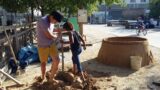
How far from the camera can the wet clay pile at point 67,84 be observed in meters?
7.91

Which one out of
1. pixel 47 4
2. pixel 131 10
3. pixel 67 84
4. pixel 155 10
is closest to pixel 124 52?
pixel 67 84

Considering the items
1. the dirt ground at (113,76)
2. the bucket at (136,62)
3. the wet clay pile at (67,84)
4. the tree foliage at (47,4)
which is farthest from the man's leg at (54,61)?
the tree foliage at (47,4)

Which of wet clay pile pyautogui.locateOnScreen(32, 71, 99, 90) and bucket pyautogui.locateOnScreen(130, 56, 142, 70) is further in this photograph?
bucket pyautogui.locateOnScreen(130, 56, 142, 70)

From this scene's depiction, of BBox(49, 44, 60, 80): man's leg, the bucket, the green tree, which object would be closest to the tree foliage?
the bucket

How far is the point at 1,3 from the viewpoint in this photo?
2391 cm

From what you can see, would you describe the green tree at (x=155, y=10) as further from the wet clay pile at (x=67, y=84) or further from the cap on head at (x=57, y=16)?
the cap on head at (x=57, y=16)

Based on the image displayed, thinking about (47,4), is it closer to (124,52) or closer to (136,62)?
(124,52)

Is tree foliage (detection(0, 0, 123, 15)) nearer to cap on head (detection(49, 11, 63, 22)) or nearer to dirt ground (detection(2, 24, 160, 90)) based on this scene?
dirt ground (detection(2, 24, 160, 90))

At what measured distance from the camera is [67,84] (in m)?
8.19

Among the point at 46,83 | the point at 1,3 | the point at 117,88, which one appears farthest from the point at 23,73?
the point at 1,3

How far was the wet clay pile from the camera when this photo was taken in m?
7.91

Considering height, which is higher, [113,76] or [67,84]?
[67,84]

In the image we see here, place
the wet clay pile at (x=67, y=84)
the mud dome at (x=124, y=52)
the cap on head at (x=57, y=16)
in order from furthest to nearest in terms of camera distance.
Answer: the mud dome at (x=124, y=52)
the wet clay pile at (x=67, y=84)
the cap on head at (x=57, y=16)

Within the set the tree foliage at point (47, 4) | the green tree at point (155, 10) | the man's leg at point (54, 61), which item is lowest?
the green tree at point (155, 10)
